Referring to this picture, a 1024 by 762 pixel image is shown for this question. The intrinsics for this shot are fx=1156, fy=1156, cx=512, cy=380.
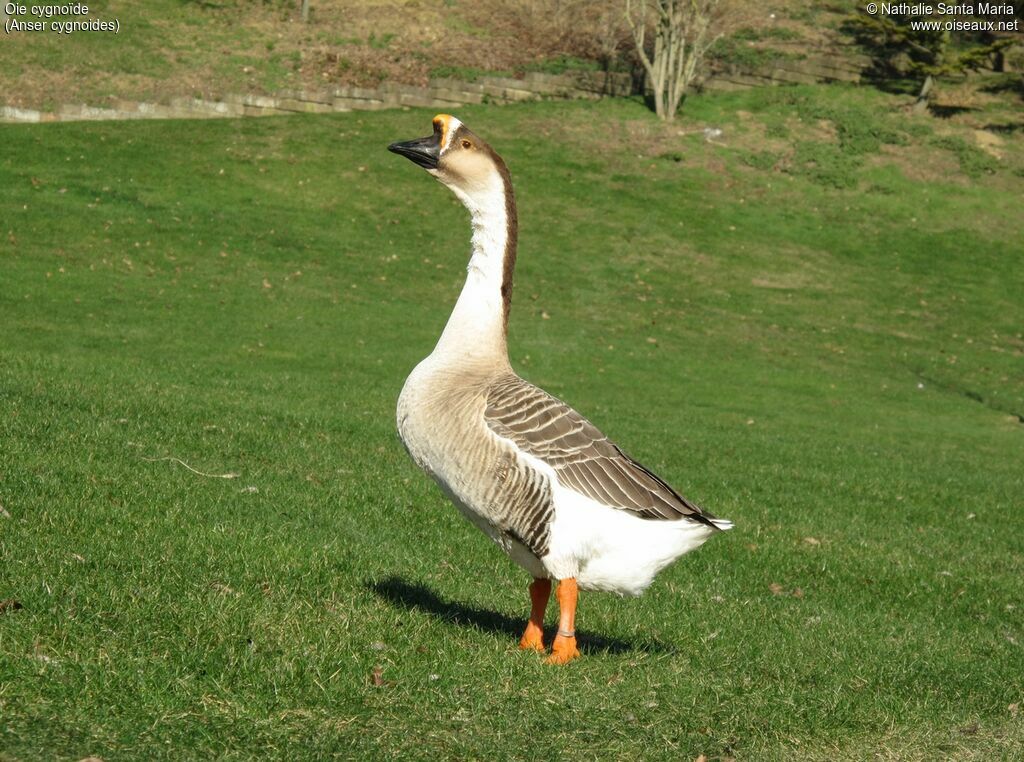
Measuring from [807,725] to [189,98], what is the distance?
37129mm

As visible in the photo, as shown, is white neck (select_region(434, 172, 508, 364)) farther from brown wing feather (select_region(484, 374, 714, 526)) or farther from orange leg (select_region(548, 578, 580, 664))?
orange leg (select_region(548, 578, 580, 664))

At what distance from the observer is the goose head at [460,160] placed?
22.7ft

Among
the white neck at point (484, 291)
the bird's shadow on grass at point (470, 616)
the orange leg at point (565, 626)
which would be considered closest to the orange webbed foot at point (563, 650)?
the orange leg at point (565, 626)

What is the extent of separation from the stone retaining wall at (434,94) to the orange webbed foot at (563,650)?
35.4m

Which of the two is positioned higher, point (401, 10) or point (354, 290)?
point (401, 10)

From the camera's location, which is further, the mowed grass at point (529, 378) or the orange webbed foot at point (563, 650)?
the orange webbed foot at point (563, 650)

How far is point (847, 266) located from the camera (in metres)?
35.2

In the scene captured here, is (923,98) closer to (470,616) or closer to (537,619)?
(470,616)

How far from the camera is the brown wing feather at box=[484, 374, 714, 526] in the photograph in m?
6.57

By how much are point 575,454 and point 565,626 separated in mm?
1043

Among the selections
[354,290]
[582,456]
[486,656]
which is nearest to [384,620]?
[486,656]

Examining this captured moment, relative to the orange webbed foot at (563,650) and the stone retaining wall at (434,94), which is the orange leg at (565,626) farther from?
the stone retaining wall at (434,94)

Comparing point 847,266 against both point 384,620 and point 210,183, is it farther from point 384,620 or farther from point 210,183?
point 384,620

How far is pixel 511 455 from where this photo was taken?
651 cm
